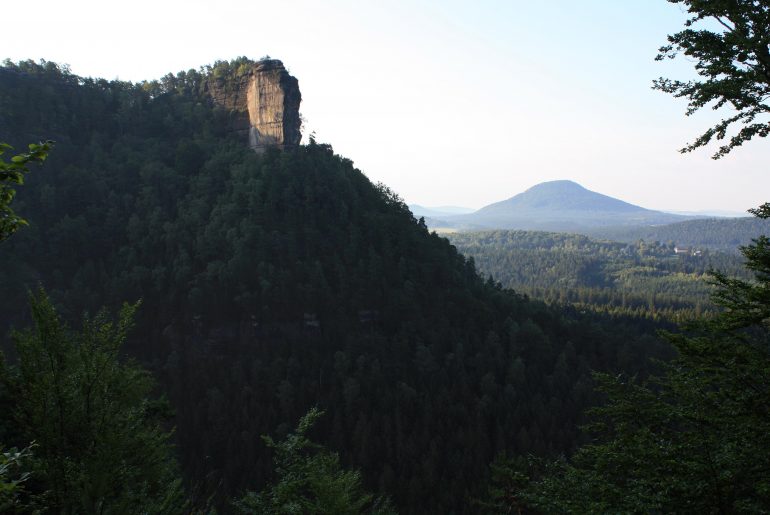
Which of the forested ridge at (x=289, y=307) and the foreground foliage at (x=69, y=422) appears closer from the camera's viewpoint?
the foreground foliage at (x=69, y=422)

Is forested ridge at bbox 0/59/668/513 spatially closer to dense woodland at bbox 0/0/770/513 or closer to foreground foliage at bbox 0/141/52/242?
dense woodland at bbox 0/0/770/513

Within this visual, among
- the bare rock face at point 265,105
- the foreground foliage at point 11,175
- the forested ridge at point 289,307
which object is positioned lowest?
the forested ridge at point 289,307

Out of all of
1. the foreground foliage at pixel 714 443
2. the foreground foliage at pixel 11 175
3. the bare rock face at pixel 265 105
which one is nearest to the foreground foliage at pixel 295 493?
the foreground foliage at pixel 714 443

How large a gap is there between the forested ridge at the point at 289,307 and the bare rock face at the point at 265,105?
186 inches

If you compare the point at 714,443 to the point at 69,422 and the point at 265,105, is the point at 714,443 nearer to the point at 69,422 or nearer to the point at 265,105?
the point at 69,422

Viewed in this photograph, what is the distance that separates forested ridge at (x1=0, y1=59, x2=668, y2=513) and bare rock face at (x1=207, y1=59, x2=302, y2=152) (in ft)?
15.5

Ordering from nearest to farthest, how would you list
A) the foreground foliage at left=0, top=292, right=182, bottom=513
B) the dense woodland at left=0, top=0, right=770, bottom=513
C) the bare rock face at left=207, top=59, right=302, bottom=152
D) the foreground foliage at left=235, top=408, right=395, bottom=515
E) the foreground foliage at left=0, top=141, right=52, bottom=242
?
the foreground foliage at left=0, top=141, right=52, bottom=242 < the foreground foliage at left=0, top=292, right=182, bottom=513 < the foreground foliage at left=235, top=408, right=395, bottom=515 < the dense woodland at left=0, top=0, right=770, bottom=513 < the bare rock face at left=207, top=59, right=302, bottom=152

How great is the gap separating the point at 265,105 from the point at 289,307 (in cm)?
3432

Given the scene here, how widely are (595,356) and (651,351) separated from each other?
38.5 ft

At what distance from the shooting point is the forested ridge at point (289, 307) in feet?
188

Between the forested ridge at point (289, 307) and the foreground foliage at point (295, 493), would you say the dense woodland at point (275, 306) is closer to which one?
the forested ridge at point (289, 307)

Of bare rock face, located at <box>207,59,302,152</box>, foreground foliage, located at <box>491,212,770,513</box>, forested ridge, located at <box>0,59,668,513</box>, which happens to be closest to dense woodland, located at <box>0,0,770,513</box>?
forested ridge, located at <box>0,59,668,513</box>

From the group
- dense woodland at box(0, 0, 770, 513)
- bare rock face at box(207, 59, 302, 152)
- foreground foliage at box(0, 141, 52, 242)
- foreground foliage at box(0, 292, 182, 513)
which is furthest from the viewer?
bare rock face at box(207, 59, 302, 152)

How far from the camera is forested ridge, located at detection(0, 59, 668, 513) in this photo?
5725 cm
